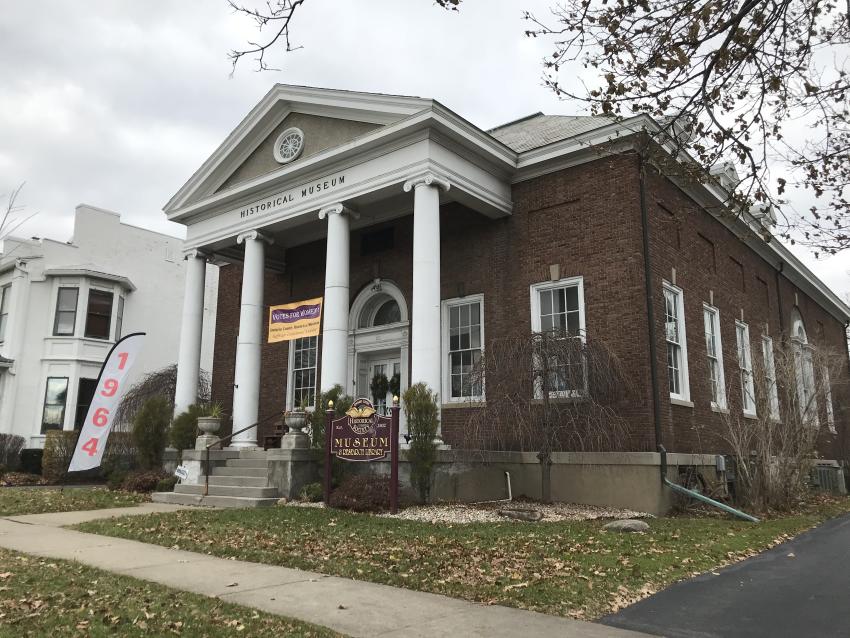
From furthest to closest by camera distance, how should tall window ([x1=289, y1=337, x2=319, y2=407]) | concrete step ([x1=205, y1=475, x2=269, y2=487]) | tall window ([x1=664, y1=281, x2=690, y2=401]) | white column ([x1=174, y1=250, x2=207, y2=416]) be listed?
1. tall window ([x1=289, y1=337, x2=319, y2=407])
2. white column ([x1=174, y1=250, x2=207, y2=416])
3. tall window ([x1=664, y1=281, x2=690, y2=401])
4. concrete step ([x1=205, y1=475, x2=269, y2=487])

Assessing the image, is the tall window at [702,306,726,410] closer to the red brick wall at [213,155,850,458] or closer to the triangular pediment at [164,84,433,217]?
the red brick wall at [213,155,850,458]

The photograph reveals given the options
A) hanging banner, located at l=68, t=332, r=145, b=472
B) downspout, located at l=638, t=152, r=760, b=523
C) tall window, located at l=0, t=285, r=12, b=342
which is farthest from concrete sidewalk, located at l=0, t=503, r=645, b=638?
tall window, located at l=0, t=285, r=12, b=342

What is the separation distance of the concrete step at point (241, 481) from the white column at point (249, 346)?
5.30 feet

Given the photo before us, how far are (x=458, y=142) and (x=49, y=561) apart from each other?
36.9ft

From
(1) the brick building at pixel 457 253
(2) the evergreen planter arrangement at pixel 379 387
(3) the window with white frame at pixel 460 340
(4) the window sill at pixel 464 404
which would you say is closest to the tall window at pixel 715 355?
(1) the brick building at pixel 457 253

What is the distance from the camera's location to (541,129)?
19.2 metres

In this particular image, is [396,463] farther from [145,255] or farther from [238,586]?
[145,255]

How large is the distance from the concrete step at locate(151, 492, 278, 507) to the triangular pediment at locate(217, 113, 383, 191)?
8.13m

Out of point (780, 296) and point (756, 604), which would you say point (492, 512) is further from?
point (780, 296)

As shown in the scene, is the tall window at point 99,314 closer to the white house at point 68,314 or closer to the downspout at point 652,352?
the white house at point 68,314

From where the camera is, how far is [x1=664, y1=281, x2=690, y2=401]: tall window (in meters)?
15.7

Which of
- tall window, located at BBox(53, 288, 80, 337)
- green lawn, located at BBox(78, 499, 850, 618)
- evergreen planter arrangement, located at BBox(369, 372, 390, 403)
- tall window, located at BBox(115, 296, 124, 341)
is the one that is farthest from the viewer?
tall window, located at BBox(115, 296, 124, 341)

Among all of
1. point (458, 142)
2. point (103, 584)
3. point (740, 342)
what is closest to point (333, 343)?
point (458, 142)

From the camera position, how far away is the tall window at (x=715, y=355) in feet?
58.2
